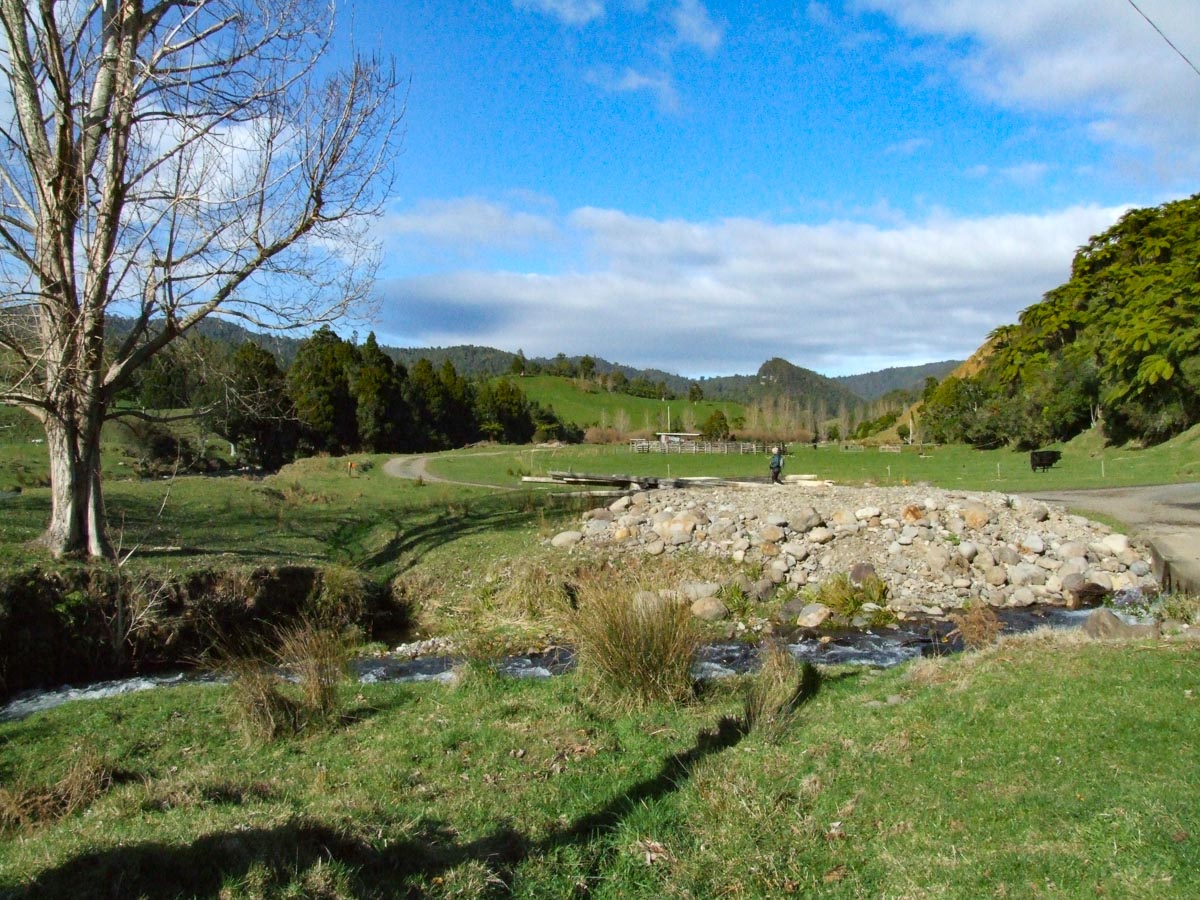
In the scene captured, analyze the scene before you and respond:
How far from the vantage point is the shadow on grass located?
359 centimetres

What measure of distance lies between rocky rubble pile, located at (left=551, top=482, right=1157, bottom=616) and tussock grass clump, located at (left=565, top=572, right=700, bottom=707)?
7871 mm

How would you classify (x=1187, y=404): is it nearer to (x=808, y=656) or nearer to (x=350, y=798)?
(x=808, y=656)

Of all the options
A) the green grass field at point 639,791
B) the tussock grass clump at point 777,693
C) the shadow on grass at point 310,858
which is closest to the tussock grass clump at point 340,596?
the green grass field at point 639,791

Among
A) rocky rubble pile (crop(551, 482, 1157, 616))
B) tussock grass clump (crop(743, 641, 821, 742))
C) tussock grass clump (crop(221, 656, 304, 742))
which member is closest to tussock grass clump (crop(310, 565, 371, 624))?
rocky rubble pile (crop(551, 482, 1157, 616))

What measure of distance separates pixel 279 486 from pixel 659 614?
68.8 ft

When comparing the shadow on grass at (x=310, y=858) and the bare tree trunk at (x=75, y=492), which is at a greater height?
the bare tree trunk at (x=75, y=492)

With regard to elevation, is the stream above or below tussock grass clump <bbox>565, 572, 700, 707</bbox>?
below

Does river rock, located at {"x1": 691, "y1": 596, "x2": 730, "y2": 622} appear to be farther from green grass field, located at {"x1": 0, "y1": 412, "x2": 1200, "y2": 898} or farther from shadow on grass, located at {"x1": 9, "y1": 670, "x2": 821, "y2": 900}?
shadow on grass, located at {"x1": 9, "y1": 670, "x2": 821, "y2": 900}

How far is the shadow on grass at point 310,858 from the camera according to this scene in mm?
3590

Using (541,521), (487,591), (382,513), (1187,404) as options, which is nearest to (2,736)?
(487,591)

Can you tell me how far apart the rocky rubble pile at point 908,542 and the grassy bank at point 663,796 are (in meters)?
8.49

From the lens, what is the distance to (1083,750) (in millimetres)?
4844

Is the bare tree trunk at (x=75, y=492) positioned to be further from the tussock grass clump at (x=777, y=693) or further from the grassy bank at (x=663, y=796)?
the tussock grass clump at (x=777, y=693)

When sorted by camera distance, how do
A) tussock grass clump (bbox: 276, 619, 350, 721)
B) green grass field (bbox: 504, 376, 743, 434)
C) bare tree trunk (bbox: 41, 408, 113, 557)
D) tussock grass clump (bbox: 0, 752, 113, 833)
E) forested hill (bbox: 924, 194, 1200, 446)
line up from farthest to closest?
green grass field (bbox: 504, 376, 743, 434), forested hill (bbox: 924, 194, 1200, 446), bare tree trunk (bbox: 41, 408, 113, 557), tussock grass clump (bbox: 276, 619, 350, 721), tussock grass clump (bbox: 0, 752, 113, 833)
